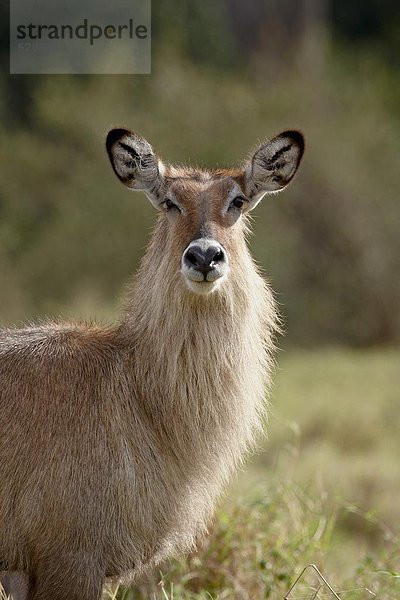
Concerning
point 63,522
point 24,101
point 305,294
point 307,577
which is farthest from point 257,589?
point 24,101

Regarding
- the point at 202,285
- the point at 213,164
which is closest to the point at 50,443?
the point at 202,285

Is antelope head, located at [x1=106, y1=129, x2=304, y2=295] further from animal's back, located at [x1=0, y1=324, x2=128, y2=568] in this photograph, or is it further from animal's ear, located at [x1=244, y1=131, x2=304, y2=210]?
animal's back, located at [x1=0, y1=324, x2=128, y2=568]

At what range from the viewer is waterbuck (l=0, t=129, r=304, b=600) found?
5.54 metres

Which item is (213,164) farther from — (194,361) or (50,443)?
(50,443)

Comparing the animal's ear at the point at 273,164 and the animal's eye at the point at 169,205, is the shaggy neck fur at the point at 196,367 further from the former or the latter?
the animal's ear at the point at 273,164

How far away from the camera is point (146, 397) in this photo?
19.5 ft

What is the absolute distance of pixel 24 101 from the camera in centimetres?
2473

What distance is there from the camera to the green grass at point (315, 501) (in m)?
6.93

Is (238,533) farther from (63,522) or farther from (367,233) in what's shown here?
(367,233)

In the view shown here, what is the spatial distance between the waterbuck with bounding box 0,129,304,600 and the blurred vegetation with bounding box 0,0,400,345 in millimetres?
10742

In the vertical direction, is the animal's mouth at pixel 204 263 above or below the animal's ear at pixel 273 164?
below

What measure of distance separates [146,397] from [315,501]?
2369 millimetres

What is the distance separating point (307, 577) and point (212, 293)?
2090 millimetres

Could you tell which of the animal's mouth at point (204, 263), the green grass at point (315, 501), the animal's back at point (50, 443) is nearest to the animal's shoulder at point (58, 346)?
the animal's back at point (50, 443)
